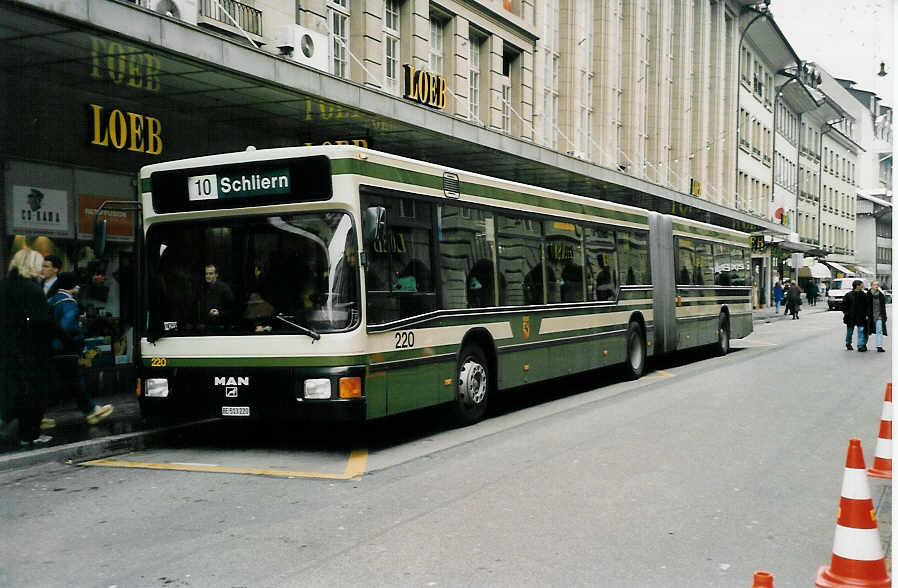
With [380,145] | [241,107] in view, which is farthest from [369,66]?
[241,107]

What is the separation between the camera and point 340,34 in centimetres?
1928

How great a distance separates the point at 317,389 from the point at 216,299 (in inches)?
55.1

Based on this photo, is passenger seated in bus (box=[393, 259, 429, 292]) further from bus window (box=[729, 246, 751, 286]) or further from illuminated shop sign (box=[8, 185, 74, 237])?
bus window (box=[729, 246, 751, 286])

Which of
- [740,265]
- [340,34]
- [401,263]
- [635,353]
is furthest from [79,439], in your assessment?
[740,265]

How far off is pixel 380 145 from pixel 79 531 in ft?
43.3

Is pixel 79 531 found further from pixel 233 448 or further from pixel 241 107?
pixel 241 107

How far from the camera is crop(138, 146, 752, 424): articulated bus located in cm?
864

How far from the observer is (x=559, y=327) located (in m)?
13.1

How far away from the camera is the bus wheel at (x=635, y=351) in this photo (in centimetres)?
1603

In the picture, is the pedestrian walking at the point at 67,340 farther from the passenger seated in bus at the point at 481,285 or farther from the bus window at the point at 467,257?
the passenger seated in bus at the point at 481,285

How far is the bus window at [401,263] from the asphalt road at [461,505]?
1412 millimetres

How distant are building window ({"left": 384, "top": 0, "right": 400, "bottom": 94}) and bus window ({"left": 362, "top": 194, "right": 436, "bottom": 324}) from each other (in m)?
11.6

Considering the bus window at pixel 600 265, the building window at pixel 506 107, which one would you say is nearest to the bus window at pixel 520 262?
the bus window at pixel 600 265

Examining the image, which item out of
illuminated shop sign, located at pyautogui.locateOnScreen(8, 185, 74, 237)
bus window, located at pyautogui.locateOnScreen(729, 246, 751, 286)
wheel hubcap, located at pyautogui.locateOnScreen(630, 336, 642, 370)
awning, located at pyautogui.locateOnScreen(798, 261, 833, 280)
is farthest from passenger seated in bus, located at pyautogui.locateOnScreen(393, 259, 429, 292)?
awning, located at pyautogui.locateOnScreen(798, 261, 833, 280)
